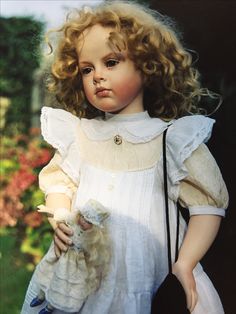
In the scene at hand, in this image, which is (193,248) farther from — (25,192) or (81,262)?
(25,192)

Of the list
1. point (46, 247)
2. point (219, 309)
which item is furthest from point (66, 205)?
point (46, 247)

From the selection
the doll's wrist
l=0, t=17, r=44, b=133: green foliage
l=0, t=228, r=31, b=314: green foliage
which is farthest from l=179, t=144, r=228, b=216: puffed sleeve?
l=0, t=17, r=44, b=133: green foliage

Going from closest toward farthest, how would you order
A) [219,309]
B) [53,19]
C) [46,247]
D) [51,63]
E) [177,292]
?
1. [177,292]
2. [219,309]
3. [51,63]
4. [53,19]
5. [46,247]

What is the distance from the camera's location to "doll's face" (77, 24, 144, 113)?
3.72 ft

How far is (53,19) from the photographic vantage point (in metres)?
1.62

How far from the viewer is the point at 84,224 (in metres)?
1.05

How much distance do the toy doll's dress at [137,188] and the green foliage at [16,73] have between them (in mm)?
933

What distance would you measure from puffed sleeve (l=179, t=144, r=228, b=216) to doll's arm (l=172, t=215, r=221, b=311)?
0.06ft

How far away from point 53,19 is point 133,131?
2.03 feet

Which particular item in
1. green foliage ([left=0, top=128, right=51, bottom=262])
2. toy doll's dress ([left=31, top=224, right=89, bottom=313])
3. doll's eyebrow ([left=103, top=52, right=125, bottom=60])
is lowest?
green foliage ([left=0, top=128, right=51, bottom=262])

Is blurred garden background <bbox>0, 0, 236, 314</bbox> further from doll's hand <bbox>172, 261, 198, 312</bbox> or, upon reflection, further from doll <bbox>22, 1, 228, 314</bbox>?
doll's hand <bbox>172, 261, 198, 312</bbox>

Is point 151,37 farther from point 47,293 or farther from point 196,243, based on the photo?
point 47,293

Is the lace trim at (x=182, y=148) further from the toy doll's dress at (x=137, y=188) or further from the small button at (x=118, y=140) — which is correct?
the small button at (x=118, y=140)

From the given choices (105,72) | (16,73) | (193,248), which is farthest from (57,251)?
(16,73)
